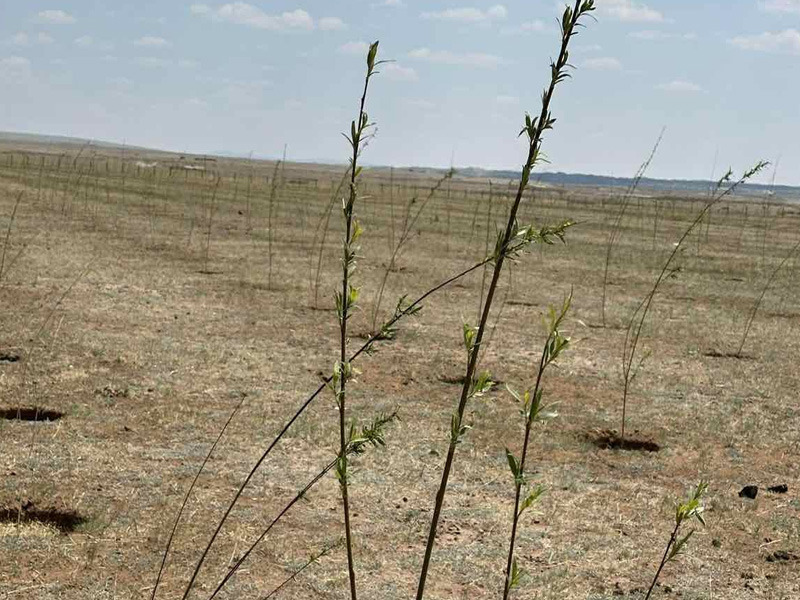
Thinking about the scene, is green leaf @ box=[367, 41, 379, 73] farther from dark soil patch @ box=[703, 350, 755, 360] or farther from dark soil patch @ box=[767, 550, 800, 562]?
dark soil patch @ box=[703, 350, 755, 360]

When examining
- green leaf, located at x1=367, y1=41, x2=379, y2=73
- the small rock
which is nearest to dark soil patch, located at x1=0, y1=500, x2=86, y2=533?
green leaf, located at x1=367, y1=41, x2=379, y2=73

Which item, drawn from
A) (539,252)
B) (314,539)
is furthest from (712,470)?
(539,252)

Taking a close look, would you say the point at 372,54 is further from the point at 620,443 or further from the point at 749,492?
the point at 620,443

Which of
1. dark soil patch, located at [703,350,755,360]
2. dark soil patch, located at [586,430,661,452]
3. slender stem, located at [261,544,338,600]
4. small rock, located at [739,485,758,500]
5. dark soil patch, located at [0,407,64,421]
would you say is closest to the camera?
slender stem, located at [261,544,338,600]

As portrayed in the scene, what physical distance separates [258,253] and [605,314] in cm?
528

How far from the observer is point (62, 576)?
130 inches

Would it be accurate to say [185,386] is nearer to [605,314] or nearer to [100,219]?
[605,314]

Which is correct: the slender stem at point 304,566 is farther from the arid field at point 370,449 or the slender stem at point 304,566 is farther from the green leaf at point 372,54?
the green leaf at point 372,54

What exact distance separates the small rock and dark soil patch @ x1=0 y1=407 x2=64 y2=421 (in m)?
3.62

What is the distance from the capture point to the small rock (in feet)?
15.2

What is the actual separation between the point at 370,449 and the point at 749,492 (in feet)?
6.38

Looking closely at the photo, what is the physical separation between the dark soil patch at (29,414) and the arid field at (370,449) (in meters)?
0.02

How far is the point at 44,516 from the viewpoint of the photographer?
377cm

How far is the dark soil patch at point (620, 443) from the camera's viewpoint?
537 cm
